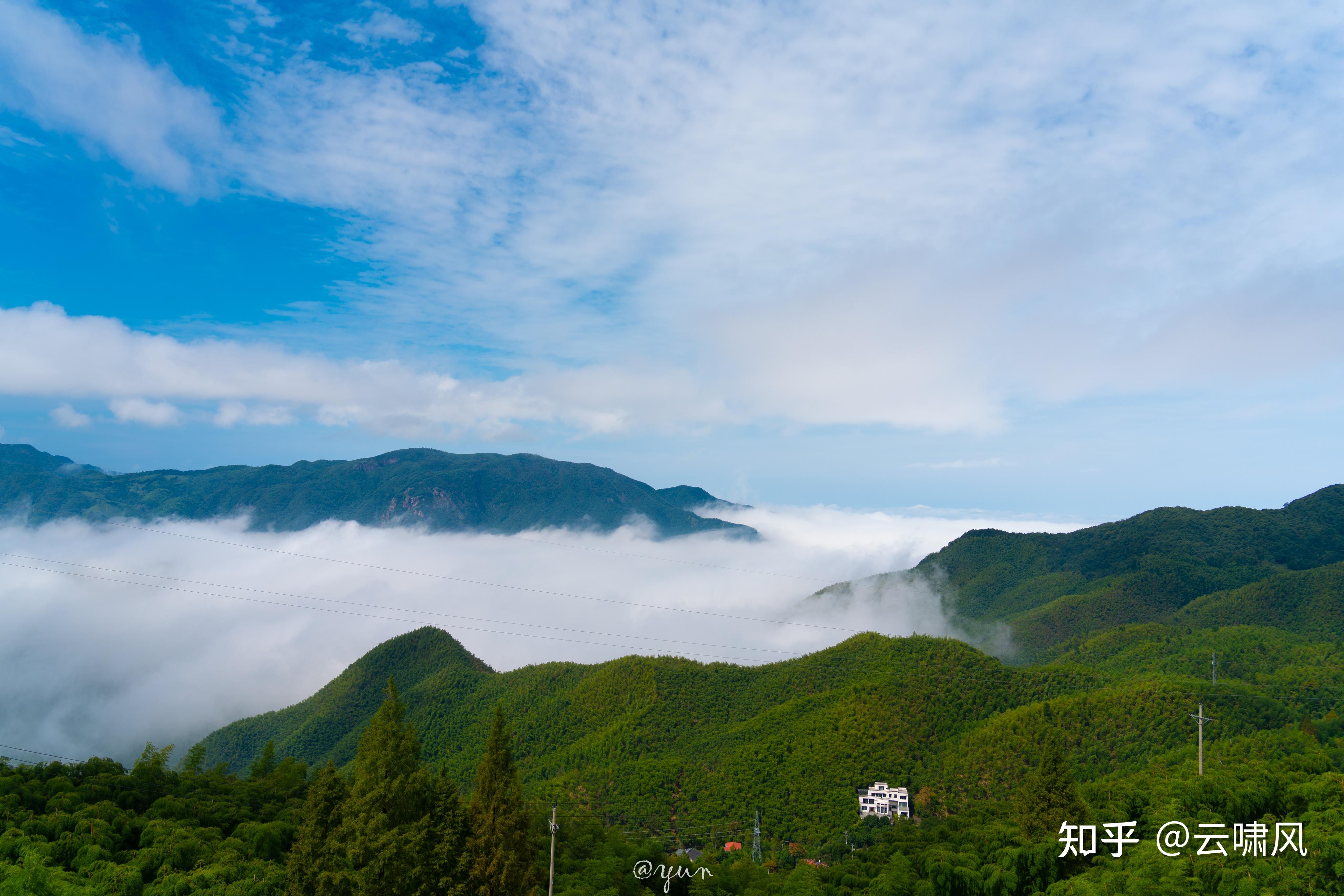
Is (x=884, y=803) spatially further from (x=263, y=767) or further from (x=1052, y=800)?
(x=263, y=767)


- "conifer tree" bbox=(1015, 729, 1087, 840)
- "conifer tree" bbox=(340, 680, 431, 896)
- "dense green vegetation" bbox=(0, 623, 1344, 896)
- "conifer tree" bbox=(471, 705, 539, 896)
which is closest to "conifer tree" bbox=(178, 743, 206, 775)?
"dense green vegetation" bbox=(0, 623, 1344, 896)

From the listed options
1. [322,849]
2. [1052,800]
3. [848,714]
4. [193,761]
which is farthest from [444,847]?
[848,714]

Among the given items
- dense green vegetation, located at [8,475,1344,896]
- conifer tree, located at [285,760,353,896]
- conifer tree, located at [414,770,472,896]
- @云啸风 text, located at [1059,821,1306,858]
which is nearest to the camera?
conifer tree, located at [285,760,353,896]

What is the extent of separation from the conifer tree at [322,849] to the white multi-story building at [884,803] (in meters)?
74.8

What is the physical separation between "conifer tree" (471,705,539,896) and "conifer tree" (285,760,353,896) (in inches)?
191

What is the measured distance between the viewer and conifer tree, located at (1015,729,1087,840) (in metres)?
44.2

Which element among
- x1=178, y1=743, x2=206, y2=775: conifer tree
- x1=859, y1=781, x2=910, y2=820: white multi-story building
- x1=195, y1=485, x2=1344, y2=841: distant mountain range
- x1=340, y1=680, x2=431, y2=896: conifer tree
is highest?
x1=340, y1=680, x2=431, y2=896: conifer tree

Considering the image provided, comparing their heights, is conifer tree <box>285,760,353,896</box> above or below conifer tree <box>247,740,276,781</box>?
above

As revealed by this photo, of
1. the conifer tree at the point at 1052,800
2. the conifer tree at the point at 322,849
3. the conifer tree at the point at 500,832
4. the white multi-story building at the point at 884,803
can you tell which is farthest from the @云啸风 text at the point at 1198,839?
the white multi-story building at the point at 884,803

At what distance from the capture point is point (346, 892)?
93.0 ft

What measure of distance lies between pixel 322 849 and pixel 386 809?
9.88ft

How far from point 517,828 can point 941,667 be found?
103864 millimetres

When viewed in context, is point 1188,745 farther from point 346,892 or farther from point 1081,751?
point 346,892

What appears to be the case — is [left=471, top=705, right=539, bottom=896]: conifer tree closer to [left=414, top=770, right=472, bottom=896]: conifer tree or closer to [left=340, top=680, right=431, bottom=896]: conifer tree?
[left=414, top=770, right=472, bottom=896]: conifer tree
